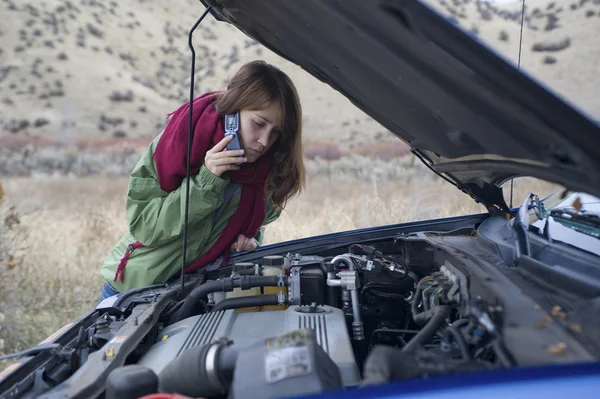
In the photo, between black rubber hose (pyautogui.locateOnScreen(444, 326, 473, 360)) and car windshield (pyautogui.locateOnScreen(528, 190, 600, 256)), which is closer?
black rubber hose (pyautogui.locateOnScreen(444, 326, 473, 360))

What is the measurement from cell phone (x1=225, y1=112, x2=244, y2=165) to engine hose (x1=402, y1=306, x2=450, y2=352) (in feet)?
4.39

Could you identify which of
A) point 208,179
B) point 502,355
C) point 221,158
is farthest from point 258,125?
point 502,355

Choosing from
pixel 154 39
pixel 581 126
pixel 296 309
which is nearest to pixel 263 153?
pixel 296 309

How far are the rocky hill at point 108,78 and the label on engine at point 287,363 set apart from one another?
44.9 feet

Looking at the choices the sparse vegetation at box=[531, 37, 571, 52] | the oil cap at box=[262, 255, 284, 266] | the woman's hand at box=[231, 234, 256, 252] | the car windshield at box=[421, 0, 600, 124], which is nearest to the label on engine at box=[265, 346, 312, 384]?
the oil cap at box=[262, 255, 284, 266]

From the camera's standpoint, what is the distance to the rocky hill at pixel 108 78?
→ 19.6m

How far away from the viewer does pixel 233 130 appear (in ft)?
8.86

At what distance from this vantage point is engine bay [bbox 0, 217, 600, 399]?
4.46ft

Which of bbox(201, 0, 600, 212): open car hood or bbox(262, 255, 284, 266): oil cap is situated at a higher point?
bbox(201, 0, 600, 212): open car hood

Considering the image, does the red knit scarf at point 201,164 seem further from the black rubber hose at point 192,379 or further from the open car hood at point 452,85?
the black rubber hose at point 192,379

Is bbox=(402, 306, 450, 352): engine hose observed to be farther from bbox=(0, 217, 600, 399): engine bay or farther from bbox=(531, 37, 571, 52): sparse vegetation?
Answer: bbox=(531, 37, 571, 52): sparse vegetation

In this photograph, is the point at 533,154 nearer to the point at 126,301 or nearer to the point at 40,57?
the point at 126,301

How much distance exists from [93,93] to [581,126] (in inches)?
1004

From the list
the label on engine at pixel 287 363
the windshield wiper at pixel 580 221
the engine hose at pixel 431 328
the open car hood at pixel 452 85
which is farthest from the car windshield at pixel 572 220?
the label on engine at pixel 287 363
